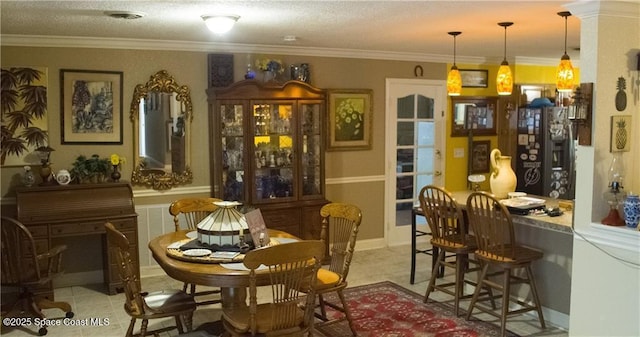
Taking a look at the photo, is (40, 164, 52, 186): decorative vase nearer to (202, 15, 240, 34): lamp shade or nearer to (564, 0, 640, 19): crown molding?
(202, 15, 240, 34): lamp shade

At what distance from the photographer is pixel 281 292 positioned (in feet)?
10.7

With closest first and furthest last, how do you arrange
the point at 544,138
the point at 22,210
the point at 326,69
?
the point at 22,210 < the point at 326,69 < the point at 544,138

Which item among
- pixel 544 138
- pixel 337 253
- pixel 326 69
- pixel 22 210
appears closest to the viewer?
pixel 337 253

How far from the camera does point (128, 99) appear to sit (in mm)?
5402

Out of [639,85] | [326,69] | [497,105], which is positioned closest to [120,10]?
[326,69]

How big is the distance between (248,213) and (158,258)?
24.0 inches

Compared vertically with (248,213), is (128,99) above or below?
above

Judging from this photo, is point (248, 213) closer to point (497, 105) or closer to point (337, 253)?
point (337, 253)

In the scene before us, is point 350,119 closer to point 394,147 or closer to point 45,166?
point 394,147

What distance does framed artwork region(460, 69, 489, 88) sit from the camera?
23.2 feet

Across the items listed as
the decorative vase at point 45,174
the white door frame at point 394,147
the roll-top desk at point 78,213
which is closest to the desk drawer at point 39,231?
the roll-top desk at point 78,213

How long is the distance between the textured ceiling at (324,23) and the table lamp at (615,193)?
1.02 metres

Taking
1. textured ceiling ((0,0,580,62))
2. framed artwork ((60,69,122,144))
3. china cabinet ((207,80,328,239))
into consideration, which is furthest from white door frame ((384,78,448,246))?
framed artwork ((60,69,122,144))

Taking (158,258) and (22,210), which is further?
(22,210)
